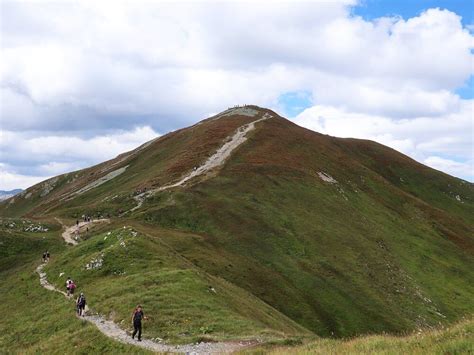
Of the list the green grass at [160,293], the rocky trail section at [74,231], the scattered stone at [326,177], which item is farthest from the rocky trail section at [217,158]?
the green grass at [160,293]

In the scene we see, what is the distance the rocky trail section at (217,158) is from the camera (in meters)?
93.4

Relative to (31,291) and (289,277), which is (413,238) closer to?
(289,277)

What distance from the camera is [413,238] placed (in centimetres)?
9656

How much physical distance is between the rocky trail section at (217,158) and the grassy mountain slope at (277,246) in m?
2.00

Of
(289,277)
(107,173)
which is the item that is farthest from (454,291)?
(107,173)

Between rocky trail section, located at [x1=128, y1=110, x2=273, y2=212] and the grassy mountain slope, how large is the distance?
200 cm

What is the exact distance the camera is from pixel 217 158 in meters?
111

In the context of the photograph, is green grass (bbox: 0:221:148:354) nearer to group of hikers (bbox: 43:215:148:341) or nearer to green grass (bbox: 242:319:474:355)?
group of hikers (bbox: 43:215:148:341)

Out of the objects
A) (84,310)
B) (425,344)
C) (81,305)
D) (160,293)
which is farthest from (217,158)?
(425,344)

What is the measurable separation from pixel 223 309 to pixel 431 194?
126555mm

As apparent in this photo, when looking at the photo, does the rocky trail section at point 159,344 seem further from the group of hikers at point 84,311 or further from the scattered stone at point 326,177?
the scattered stone at point 326,177

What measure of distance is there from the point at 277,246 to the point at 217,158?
131 ft

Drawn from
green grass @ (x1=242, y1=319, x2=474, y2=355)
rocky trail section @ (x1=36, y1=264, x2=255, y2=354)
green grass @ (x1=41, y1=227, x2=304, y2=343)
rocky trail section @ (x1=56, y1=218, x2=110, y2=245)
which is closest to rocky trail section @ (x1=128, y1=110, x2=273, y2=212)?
rocky trail section @ (x1=56, y1=218, x2=110, y2=245)

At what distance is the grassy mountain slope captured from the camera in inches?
1753
